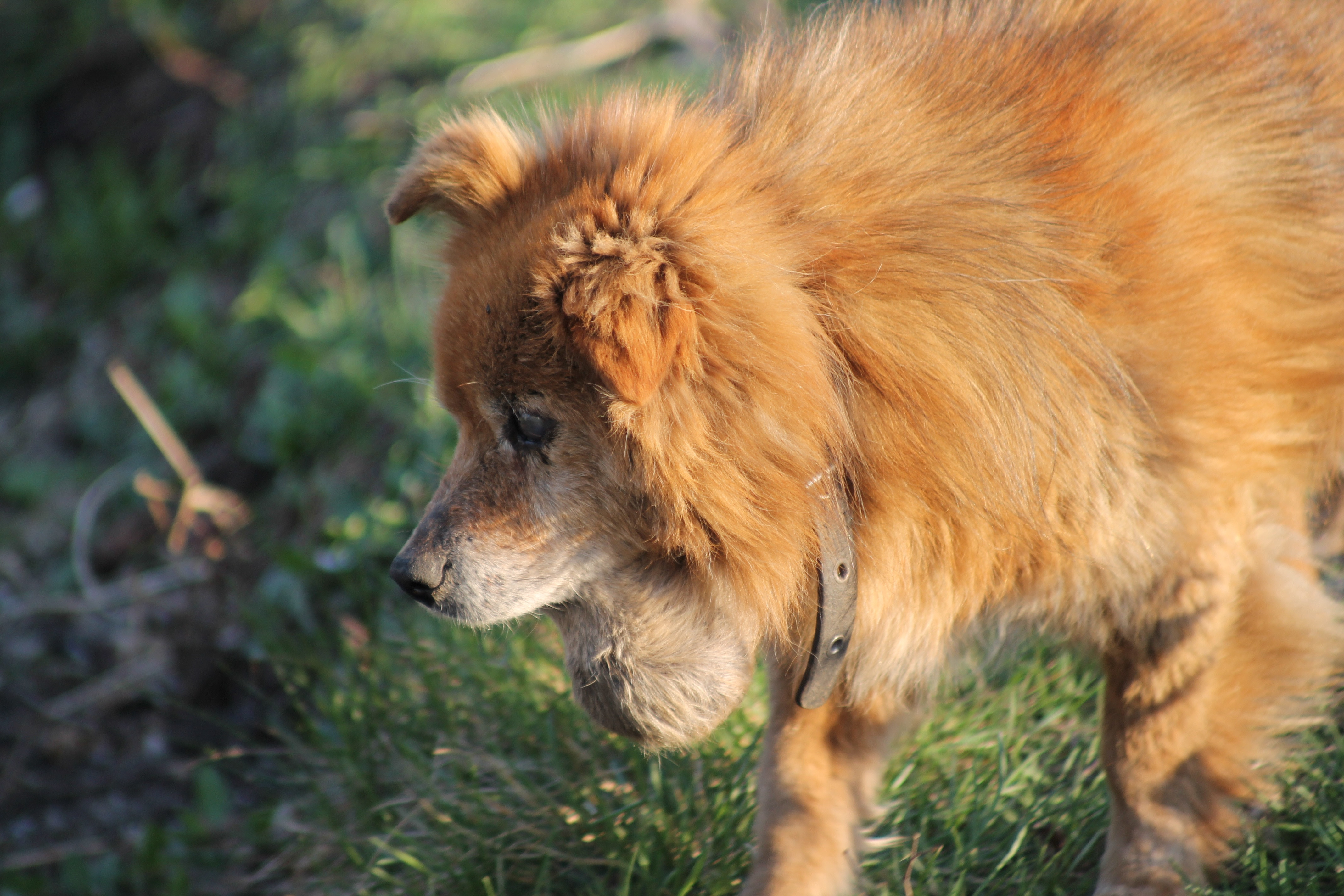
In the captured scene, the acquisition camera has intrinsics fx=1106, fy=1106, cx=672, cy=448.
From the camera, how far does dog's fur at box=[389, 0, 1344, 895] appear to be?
6.35 ft

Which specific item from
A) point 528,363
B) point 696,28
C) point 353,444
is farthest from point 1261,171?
point 696,28

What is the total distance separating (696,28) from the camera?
617cm

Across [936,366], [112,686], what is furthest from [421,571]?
[112,686]

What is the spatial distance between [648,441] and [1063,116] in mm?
1042

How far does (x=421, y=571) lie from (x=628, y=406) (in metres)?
0.59

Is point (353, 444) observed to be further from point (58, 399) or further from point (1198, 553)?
point (1198, 553)

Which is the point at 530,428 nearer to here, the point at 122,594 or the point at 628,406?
the point at 628,406

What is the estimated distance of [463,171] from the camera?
7.47 ft

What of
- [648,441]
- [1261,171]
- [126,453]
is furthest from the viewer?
[126,453]

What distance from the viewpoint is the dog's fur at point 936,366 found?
194cm

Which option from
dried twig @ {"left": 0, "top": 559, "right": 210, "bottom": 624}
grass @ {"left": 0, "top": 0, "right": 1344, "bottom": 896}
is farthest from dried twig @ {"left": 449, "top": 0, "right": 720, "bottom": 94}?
dried twig @ {"left": 0, "top": 559, "right": 210, "bottom": 624}

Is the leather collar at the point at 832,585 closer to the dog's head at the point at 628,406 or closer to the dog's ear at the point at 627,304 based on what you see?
the dog's head at the point at 628,406

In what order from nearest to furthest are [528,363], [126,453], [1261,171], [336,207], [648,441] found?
[648,441]
[528,363]
[1261,171]
[126,453]
[336,207]

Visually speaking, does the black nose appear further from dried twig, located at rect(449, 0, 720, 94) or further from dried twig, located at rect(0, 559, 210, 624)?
dried twig, located at rect(449, 0, 720, 94)
